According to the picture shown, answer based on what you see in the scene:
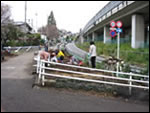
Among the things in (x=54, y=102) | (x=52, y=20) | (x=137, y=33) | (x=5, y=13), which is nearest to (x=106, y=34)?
(x=137, y=33)

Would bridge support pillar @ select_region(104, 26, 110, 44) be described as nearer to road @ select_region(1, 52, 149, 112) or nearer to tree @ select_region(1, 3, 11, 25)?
tree @ select_region(1, 3, 11, 25)

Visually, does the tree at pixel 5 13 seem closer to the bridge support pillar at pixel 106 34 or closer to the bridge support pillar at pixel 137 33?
the bridge support pillar at pixel 137 33

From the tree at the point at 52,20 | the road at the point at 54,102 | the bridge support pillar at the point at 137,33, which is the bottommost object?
the road at the point at 54,102

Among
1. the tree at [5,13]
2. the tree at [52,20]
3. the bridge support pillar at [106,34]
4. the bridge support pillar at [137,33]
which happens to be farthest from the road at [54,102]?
the tree at [52,20]

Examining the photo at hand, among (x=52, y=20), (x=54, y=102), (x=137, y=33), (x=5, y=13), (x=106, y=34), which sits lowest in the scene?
(x=54, y=102)

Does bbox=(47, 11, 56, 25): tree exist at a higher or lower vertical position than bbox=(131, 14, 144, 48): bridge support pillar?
higher

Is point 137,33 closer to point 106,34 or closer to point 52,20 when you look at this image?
point 106,34

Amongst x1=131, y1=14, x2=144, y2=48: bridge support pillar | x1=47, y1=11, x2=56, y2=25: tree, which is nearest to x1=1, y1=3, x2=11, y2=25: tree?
x1=131, y1=14, x2=144, y2=48: bridge support pillar

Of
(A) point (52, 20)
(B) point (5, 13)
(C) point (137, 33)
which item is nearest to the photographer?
(C) point (137, 33)

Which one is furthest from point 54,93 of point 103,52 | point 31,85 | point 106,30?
point 106,30

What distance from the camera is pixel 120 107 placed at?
14.6 feet

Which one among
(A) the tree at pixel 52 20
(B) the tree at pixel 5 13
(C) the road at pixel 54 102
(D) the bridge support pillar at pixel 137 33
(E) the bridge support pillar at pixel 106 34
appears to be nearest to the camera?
(C) the road at pixel 54 102

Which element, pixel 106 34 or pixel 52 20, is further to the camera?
pixel 52 20

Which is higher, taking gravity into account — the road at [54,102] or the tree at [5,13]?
the tree at [5,13]
